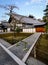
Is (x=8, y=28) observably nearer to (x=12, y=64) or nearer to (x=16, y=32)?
(x=16, y=32)

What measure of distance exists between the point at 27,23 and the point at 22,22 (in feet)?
6.75

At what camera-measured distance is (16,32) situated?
34031 mm

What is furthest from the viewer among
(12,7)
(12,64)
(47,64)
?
(12,7)

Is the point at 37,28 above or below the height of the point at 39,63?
below

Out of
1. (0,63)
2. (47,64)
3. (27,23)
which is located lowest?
(27,23)

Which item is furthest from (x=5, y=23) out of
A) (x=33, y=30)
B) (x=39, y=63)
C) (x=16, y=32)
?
(x=39, y=63)

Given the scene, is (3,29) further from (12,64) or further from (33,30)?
(12,64)

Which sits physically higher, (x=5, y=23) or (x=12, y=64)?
(x=12, y=64)

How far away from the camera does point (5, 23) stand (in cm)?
5075

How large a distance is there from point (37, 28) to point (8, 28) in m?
12.2

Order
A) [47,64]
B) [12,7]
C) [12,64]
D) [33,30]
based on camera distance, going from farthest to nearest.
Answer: [33,30]
[12,7]
[47,64]
[12,64]

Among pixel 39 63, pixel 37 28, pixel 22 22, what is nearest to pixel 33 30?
pixel 37 28

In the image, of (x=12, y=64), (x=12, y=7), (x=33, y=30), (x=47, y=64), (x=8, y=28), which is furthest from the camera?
(x=8, y=28)

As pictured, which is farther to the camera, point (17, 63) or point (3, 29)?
point (3, 29)
